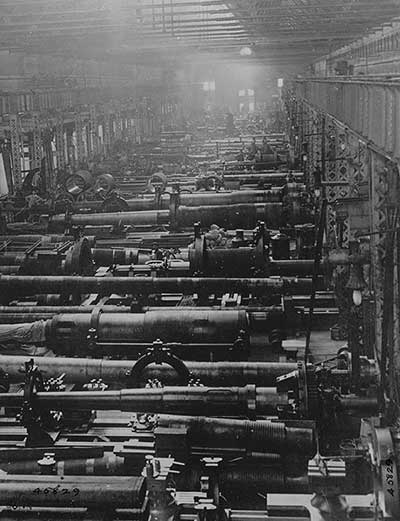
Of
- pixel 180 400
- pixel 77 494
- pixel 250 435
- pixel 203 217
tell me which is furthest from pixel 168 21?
pixel 77 494

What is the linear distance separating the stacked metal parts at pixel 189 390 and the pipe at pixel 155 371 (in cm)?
2

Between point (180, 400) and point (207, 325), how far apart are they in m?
2.22

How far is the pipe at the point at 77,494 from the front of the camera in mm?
5289

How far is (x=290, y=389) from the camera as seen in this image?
6828 mm

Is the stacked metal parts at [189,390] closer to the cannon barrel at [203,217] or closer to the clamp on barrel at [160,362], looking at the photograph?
the clamp on barrel at [160,362]

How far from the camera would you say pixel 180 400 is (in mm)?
6684

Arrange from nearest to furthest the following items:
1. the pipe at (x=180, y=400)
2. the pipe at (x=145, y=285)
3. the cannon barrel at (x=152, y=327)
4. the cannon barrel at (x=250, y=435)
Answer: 1. the cannon barrel at (x=250, y=435)
2. the pipe at (x=180, y=400)
3. the cannon barrel at (x=152, y=327)
4. the pipe at (x=145, y=285)

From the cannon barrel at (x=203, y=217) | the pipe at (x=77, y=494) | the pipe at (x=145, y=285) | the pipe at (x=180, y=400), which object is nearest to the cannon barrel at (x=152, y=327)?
the pipe at (x=145, y=285)

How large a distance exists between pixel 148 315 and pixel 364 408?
3252 mm

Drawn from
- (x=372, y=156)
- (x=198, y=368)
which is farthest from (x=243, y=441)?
(x=372, y=156)

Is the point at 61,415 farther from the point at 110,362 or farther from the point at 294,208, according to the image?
Answer: the point at 294,208

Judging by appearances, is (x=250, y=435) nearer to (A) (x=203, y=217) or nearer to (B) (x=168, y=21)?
(A) (x=203, y=217)

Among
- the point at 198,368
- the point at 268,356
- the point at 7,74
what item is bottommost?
the point at 268,356

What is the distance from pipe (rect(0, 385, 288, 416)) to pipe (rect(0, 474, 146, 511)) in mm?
1305
